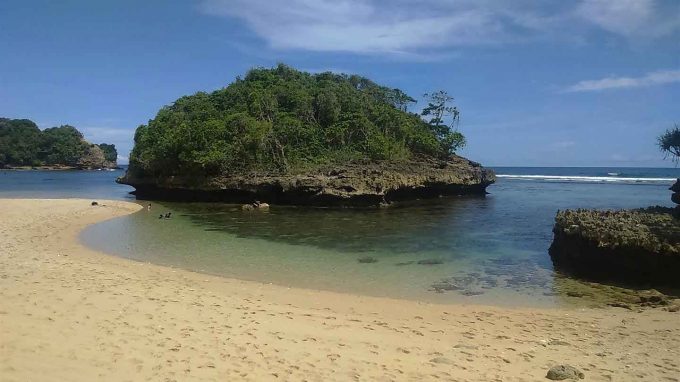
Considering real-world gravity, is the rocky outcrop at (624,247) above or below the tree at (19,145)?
below

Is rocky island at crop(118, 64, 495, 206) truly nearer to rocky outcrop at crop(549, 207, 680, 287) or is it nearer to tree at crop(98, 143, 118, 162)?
rocky outcrop at crop(549, 207, 680, 287)

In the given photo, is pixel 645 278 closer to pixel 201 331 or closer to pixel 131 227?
pixel 201 331

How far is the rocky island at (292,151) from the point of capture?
38125mm

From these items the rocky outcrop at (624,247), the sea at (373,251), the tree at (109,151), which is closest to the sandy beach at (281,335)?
the sea at (373,251)

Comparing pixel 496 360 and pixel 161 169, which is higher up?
pixel 161 169

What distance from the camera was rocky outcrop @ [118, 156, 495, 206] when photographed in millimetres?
36750

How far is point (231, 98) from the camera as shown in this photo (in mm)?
48719

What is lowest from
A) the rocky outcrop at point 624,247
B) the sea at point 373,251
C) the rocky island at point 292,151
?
the sea at point 373,251

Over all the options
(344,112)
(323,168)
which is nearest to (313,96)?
(344,112)

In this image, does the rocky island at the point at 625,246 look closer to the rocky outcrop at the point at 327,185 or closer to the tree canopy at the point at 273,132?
the rocky outcrop at the point at 327,185

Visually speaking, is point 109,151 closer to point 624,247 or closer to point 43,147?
point 43,147

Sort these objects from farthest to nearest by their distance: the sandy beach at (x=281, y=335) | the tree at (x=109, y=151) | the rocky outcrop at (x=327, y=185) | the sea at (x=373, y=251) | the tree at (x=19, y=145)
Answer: the tree at (x=109, y=151)
the tree at (x=19, y=145)
the rocky outcrop at (x=327, y=185)
the sea at (x=373, y=251)
the sandy beach at (x=281, y=335)

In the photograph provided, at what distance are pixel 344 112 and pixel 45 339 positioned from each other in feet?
138

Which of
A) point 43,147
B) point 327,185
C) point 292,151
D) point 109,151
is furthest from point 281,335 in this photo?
point 109,151
